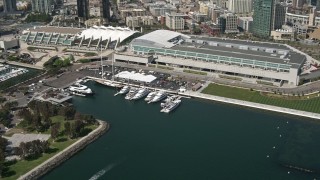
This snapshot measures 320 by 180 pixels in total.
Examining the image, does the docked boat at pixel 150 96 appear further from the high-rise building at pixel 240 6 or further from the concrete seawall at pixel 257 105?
the high-rise building at pixel 240 6

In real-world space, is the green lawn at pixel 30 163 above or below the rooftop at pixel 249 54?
below

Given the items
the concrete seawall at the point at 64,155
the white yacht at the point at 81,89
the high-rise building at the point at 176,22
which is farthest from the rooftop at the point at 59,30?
the concrete seawall at the point at 64,155

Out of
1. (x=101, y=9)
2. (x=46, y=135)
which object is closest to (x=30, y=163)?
(x=46, y=135)

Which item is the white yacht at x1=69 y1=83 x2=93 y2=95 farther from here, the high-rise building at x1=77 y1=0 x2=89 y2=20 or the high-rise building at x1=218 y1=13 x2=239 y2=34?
the high-rise building at x1=77 y1=0 x2=89 y2=20

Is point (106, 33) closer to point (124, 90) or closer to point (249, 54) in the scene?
point (124, 90)

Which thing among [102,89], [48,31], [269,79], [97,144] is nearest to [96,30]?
[48,31]
